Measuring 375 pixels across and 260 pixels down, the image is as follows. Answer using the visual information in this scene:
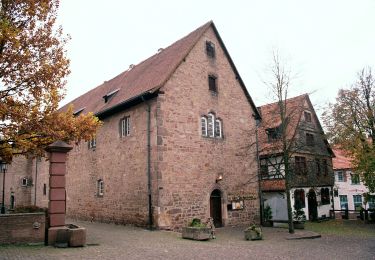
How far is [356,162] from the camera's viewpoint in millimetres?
24438

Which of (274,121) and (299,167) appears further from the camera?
(299,167)

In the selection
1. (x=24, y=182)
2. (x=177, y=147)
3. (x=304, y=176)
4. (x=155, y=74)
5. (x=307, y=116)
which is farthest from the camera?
(x=24, y=182)

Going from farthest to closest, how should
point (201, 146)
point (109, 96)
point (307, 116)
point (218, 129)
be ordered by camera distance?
point (307, 116)
point (109, 96)
point (218, 129)
point (201, 146)

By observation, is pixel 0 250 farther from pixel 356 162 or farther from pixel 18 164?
pixel 18 164

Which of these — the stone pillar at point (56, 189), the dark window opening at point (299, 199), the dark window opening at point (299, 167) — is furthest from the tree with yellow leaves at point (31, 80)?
the dark window opening at point (299, 199)

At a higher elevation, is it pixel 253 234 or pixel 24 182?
pixel 24 182

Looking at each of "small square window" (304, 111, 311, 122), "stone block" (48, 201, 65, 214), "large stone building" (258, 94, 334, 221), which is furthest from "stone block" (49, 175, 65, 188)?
"small square window" (304, 111, 311, 122)

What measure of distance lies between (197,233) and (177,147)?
4.67m

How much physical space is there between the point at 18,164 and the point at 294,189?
25.9 metres

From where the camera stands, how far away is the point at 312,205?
30.5m

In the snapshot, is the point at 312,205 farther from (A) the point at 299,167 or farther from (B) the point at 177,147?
(B) the point at 177,147

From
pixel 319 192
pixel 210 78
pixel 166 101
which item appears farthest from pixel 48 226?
pixel 319 192

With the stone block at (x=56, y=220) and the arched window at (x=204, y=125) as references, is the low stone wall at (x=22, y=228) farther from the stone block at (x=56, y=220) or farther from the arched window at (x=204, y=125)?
the arched window at (x=204, y=125)

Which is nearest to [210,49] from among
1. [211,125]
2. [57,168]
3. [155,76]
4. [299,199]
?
[155,76]
